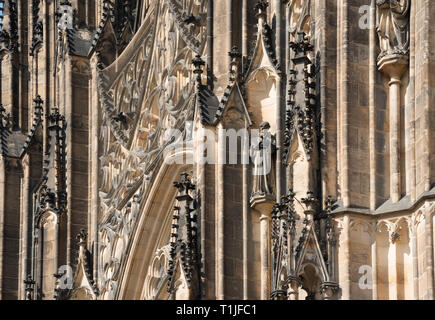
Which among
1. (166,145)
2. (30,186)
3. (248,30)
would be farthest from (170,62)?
(30,186)

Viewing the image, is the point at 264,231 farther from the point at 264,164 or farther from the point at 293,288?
the point at 293,288

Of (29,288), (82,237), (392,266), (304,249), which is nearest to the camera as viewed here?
(304,249)

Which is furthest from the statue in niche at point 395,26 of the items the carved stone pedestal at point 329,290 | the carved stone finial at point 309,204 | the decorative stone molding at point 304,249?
the carved stone pedestal at point 329,290

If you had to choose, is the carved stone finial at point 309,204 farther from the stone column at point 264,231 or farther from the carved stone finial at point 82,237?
the carved stone finial at point 82,237

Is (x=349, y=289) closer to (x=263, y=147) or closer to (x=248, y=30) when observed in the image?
(x=263, y=147)

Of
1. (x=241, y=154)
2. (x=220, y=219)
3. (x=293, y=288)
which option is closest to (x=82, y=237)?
(x=241, y=154)
